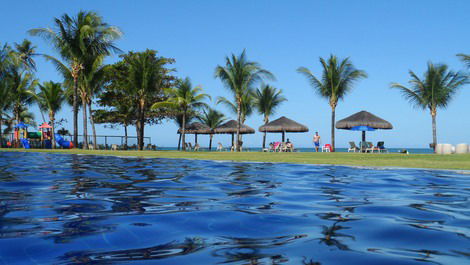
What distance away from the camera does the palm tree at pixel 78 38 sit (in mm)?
24422

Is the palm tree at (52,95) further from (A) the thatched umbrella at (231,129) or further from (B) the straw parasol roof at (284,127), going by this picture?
→ (B) the straw parasol roof at (284,127)

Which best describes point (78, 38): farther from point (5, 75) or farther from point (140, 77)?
point (5, 75)

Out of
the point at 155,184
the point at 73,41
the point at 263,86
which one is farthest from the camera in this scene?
the point at 263,86

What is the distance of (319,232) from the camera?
8.14 feet

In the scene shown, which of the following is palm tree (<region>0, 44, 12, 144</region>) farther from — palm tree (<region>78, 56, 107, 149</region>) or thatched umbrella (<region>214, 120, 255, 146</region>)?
thatched umbrella (<region>214, 120, 255, 146</region>)

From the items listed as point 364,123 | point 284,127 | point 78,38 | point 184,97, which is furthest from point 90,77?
point 364,123

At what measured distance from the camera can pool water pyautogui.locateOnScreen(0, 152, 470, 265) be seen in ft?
6.36

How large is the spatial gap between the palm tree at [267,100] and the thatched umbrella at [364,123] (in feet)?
31.7

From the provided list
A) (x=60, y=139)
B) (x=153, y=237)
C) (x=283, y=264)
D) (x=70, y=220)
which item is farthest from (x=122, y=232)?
(x=60, y=139)

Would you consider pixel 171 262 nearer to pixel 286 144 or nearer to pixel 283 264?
pixel 283 264

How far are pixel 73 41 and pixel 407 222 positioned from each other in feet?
84.9

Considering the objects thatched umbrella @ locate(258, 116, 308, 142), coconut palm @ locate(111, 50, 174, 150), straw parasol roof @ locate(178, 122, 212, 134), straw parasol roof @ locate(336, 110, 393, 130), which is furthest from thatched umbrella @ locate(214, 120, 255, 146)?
straw parasol roof @ locate(336, 110, 393, 130)

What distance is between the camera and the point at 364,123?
25875 millimetres

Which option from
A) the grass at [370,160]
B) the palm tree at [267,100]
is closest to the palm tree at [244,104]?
the palm tree at [267,100]
